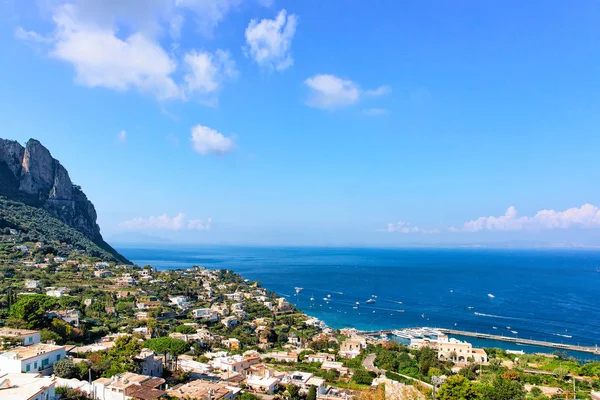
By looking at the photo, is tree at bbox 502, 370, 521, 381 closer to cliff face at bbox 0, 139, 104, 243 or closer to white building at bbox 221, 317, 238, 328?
white building at bbox 221, 317, 238, 328

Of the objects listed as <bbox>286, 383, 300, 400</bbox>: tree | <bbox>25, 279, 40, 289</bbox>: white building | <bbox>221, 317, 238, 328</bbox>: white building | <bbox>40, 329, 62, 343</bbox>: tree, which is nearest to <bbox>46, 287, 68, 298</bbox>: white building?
<bbox>25, 279, 40, 289</bbox>: white building

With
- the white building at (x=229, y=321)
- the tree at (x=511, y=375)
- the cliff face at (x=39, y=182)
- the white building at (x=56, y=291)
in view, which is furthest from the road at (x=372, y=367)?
the cliff face at (x=39, y=182)

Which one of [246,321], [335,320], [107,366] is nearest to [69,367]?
[107,366]

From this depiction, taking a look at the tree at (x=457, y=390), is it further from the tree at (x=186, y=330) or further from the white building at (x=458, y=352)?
the tree at (x=186, y=330)

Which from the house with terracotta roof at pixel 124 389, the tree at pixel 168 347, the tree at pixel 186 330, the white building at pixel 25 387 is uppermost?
the white building at pixel 25 387

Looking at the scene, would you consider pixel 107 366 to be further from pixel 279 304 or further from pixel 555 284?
pixel 555 284
